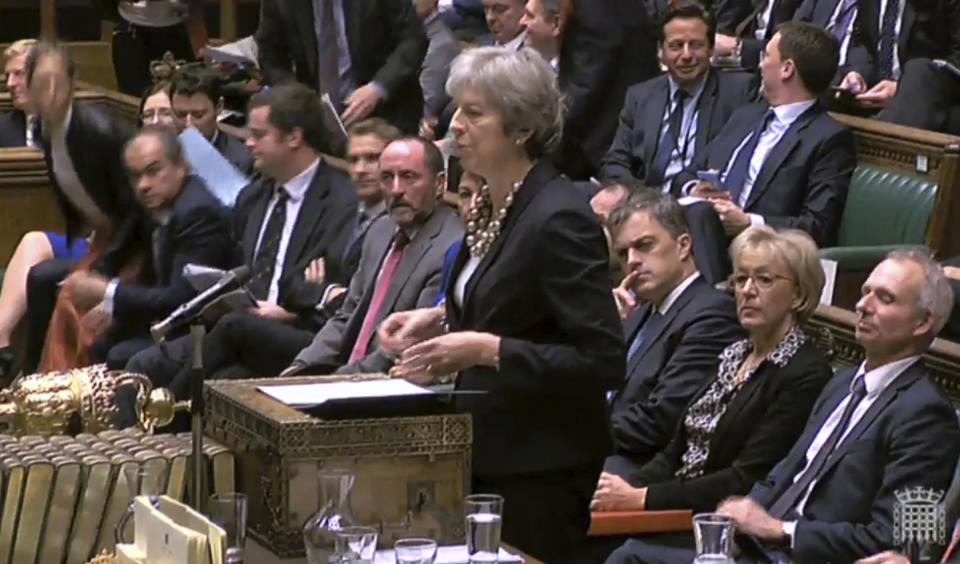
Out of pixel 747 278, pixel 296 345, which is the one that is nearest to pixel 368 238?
pixel 296 345

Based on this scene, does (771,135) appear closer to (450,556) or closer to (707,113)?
(707,113)

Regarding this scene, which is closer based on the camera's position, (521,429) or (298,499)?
(298,499)

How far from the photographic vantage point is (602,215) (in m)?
5.85

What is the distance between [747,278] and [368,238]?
1379mm

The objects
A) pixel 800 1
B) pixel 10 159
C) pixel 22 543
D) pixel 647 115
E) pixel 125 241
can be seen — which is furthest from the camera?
pixel 800 1

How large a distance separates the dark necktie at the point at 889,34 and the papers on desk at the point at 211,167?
2.38 m

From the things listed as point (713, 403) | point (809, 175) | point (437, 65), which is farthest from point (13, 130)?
point (713, 403)

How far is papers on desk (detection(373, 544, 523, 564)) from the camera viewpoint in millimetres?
3092

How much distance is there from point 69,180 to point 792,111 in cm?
217

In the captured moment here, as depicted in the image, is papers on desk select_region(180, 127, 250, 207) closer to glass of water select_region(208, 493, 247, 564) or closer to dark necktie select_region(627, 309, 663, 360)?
dark necktie select_region(627, 309, 663, 360)

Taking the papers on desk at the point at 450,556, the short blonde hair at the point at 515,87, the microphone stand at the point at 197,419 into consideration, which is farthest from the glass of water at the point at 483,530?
the short blonde hair at the point at 515,87

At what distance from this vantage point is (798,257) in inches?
186

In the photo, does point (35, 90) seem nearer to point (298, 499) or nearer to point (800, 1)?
point (800, 1)

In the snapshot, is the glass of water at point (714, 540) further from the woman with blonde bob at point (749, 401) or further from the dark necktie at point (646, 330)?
the dark necktie at point (646, 330)
